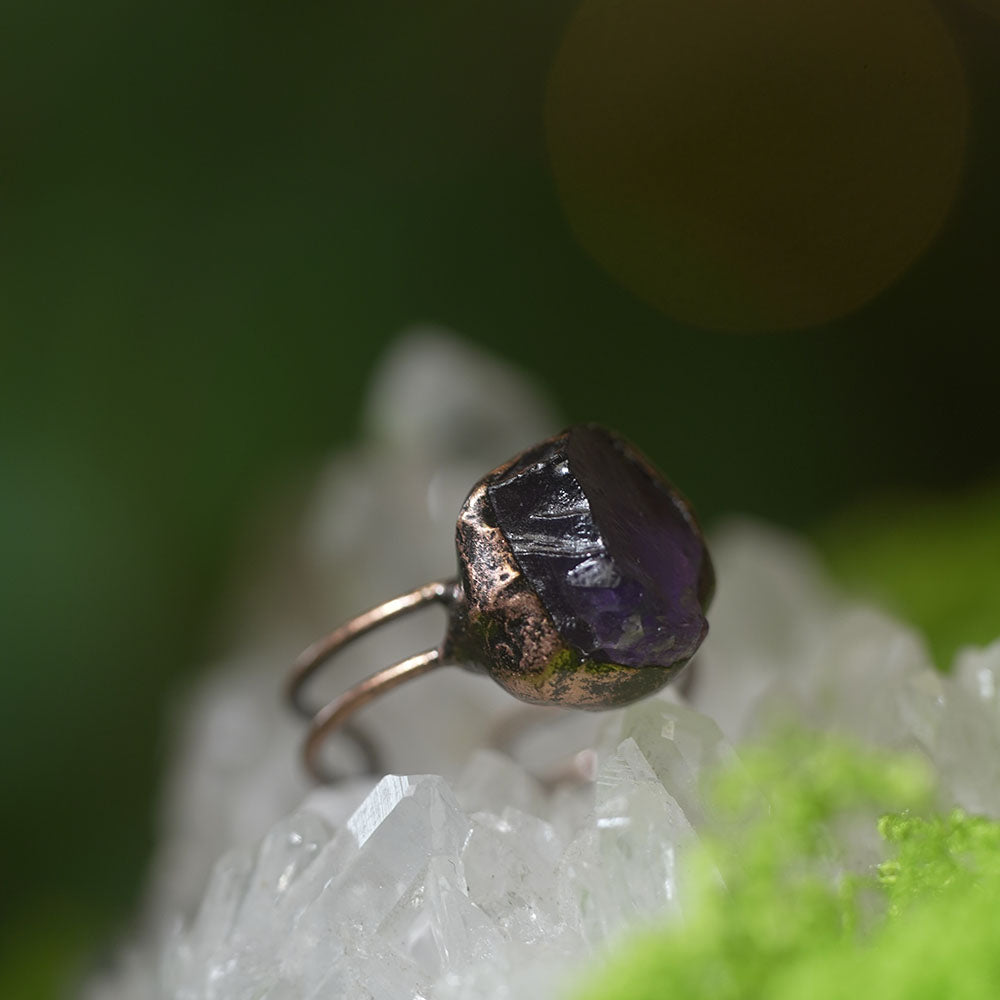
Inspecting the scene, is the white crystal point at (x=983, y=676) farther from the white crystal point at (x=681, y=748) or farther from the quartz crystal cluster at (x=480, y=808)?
the white crystal point at (x=681, y=748)

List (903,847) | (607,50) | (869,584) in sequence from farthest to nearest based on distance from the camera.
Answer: (607,50) < (869,584) < (903,847)

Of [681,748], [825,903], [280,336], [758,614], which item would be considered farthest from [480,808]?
[280,336]

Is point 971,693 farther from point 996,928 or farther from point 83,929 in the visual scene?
point 83,929

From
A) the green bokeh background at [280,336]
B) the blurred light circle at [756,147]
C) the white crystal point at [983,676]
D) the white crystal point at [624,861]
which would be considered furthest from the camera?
the green bokeh background at [280,336]

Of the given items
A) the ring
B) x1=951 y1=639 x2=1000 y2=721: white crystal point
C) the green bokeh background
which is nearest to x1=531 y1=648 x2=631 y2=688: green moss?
the ring

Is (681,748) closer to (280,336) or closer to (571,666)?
(571,666)

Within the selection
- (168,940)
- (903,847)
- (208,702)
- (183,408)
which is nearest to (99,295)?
(183,408)

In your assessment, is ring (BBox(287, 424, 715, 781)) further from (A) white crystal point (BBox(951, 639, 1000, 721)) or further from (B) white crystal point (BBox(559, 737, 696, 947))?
(A) white crystal point (BBox(951, 639, 1000, 721))

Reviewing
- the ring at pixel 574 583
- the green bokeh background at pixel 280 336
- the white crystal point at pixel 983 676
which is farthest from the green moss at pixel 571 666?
the green bokeh background at pixel 280 336
